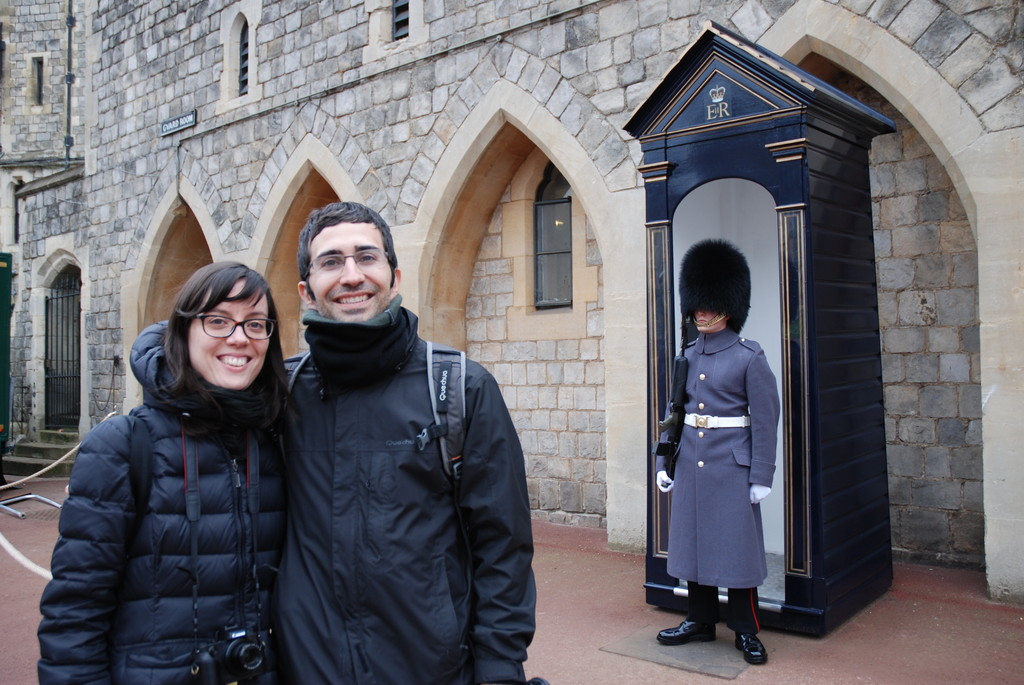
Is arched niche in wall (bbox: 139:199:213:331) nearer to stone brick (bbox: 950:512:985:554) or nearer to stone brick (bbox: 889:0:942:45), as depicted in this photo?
stone brick (bbox: 889:0:942:45)

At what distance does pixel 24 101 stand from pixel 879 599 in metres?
17.6

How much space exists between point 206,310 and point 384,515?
554 millimetres

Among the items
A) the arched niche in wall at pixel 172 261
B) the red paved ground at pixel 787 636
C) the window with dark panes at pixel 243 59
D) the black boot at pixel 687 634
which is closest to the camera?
the red paved ground at pixel 787 636

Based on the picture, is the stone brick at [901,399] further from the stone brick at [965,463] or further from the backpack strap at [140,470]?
the backpack strap at [140,470]

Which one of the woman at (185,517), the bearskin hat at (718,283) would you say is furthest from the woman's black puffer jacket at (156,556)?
the bearskin hat at (718,283)

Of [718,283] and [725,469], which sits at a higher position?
[718,283]

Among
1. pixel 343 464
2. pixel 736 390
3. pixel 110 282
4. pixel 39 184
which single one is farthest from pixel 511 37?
pixel 39 184

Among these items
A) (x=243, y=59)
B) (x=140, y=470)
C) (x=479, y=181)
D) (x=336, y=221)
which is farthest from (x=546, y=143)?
(x=140, y=470)

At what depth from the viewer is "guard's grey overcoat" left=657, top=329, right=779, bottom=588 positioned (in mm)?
3719

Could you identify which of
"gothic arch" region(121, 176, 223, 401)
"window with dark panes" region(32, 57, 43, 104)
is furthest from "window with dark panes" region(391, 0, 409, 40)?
"window with dark panes" region(32, 57, 43, 104)

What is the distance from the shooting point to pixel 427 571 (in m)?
1.78

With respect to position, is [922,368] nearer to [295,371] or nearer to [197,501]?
[295,371]

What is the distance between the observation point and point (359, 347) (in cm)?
182

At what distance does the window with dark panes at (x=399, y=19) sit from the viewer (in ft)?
25.3
